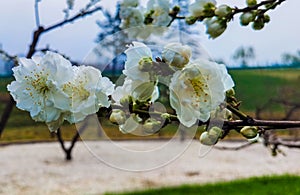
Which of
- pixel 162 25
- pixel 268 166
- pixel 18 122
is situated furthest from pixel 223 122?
pixel 18 122

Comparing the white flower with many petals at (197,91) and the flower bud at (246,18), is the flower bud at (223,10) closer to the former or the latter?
the flower bud at (246,18)

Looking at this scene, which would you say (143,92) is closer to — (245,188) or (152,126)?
(152,126)

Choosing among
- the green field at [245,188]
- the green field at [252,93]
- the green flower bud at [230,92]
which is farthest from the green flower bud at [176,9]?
the green field at [252,93]

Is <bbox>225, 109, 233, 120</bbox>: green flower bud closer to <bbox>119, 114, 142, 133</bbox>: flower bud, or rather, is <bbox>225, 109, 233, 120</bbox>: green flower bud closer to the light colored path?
<bbox>119, 114, 142, 133</bbox>: flower bud

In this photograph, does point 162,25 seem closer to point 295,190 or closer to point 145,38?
point 145,38

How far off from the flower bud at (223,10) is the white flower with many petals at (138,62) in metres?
0.18

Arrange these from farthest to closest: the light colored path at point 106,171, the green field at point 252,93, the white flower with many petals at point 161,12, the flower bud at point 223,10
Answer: the green field at point 252,93 → the light colored path at point 106,171 → the white flower with many petals at point 161,12 → the flower bud at point 223,10

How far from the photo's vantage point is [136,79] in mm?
355

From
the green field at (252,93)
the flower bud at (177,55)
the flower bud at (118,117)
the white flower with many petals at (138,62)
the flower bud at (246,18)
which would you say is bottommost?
the green field at (252,93)

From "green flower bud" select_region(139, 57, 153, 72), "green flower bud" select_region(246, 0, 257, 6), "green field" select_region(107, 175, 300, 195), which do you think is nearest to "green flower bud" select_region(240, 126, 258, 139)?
"green flower bud" select_region(139, 57, 153, 72)

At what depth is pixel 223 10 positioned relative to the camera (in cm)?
53

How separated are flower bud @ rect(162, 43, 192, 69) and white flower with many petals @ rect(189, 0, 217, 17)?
20cm

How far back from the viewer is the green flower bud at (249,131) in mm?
403

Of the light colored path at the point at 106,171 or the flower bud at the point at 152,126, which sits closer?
the flower bud at the point at 152,126
